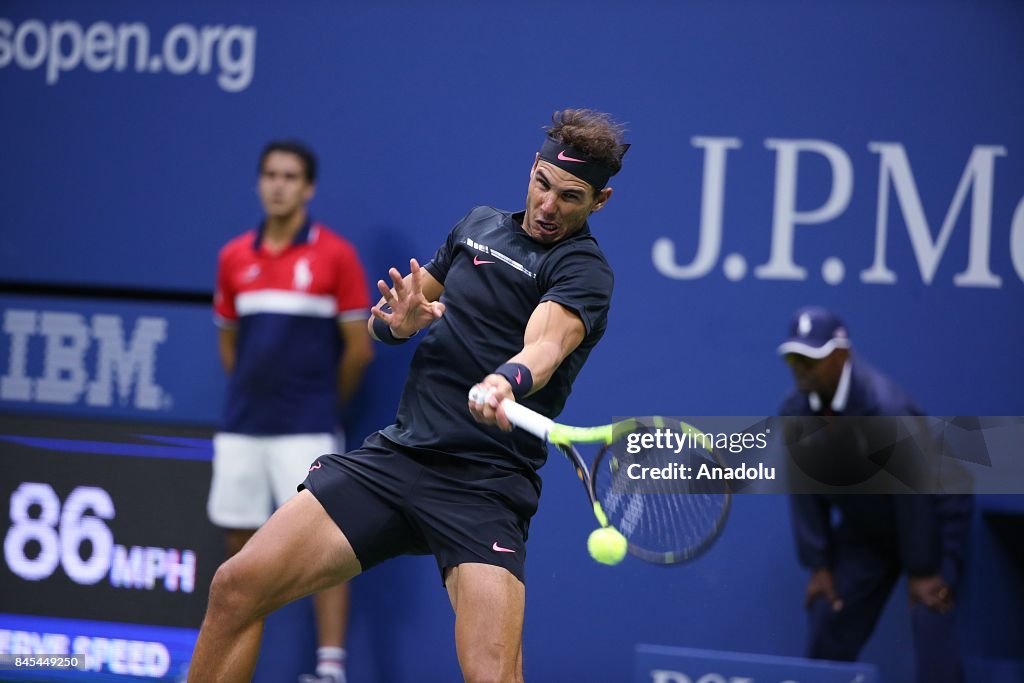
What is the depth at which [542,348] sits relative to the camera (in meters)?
3.57

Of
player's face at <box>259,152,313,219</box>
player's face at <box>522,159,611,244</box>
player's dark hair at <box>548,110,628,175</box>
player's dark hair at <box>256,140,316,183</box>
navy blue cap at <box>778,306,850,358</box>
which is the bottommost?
navy blue cap at <box>778,306,850,358</box>

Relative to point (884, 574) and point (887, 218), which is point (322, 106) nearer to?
point (887, 218)

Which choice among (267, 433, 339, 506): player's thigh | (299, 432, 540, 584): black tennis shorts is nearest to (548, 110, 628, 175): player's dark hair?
(299, 432, 540, 584): black tennis shorts

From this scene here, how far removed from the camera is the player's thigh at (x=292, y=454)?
5.77 meters

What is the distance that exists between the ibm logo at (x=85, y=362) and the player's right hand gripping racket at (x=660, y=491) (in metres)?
2.83

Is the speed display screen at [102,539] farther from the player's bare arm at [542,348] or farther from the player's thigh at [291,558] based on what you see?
the player's bare arm at [542,348]

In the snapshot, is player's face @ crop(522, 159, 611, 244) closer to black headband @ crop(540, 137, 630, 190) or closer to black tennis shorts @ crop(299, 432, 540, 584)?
black headband @ crop(540, 137, 630, 190)

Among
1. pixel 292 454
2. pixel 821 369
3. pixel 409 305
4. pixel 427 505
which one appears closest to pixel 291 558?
pixel 427 505

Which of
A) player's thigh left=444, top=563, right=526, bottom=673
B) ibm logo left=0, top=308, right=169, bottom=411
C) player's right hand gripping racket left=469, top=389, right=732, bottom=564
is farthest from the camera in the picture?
ibm logo left=0, top=308, right=169, bottom=411

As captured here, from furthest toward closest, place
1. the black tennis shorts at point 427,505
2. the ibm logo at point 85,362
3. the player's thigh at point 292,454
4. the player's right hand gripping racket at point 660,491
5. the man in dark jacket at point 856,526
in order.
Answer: the ibm logo at point 85,362 → the player's thigh at point 292,454 → the man in dark jacket at point 856,526 → the player's right hand gripping racket at point 660,491 → the black tennis shorts at point 427,505

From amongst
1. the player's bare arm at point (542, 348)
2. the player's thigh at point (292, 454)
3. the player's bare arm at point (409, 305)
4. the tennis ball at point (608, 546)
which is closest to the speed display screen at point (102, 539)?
the player's thigh at point (292, 454)

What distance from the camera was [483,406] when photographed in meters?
3.39

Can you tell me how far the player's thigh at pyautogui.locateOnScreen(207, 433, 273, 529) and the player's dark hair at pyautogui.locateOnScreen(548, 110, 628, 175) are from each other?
2.39 meters

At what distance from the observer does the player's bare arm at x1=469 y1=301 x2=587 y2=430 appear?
341cm
